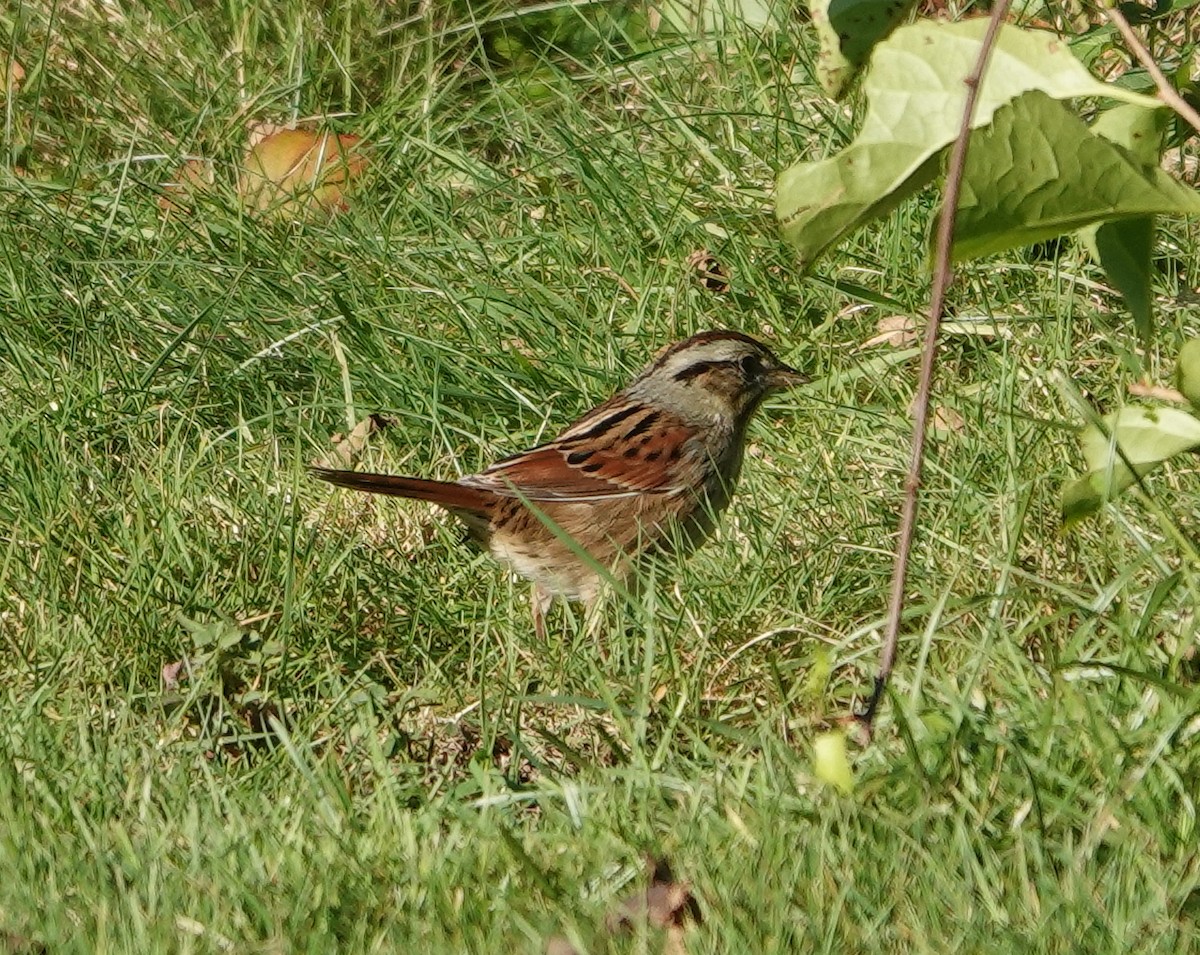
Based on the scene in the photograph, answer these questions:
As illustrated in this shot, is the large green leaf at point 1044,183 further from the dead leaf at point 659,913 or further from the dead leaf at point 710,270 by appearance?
the dead leaf at point 710,270

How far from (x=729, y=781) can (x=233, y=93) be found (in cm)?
448

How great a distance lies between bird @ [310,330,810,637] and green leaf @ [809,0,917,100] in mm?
1966

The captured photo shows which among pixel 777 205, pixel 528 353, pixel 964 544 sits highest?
pixel 777 205

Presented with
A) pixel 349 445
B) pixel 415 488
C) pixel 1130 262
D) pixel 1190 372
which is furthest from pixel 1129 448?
pixel 349 445

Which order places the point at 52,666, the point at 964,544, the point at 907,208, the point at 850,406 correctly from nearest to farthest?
the point at 52,666, the point at 964,544, the point at 850,406, the point at 907,208

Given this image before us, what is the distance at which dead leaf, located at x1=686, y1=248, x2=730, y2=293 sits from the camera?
614cm

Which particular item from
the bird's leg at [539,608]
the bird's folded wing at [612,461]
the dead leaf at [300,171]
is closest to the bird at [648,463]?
the bird's folded wing at [612,461]

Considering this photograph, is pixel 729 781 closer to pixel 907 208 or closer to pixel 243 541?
pixel 243 541

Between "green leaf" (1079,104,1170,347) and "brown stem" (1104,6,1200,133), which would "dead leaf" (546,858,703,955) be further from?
"brown stem" (1104,6,1200,133)

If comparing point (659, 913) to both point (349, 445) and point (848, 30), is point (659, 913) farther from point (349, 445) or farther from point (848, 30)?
point (349, 445)

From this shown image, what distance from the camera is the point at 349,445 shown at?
18.6 ft

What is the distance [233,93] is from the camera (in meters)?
7.27

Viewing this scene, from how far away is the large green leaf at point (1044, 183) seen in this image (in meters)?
3.04

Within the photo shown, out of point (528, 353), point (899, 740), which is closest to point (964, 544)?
point (899, 740)
